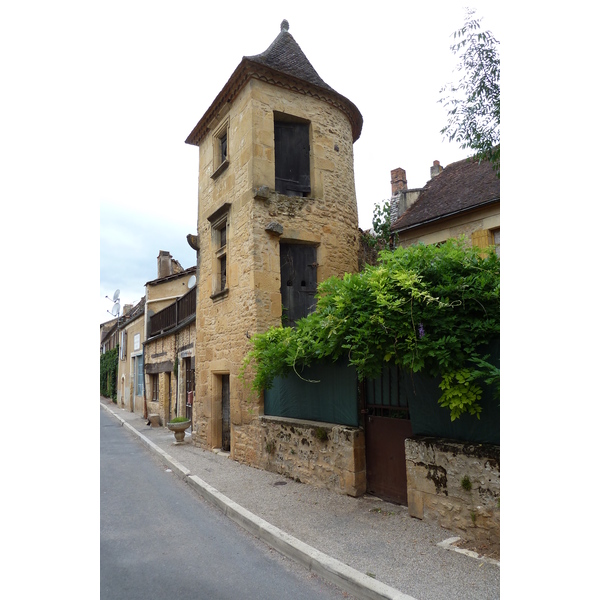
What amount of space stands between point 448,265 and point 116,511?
213 inches

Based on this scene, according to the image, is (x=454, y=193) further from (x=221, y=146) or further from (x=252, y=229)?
(x=252, y=229)

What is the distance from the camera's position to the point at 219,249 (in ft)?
35.1

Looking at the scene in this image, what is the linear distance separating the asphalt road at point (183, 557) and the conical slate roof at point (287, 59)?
8.54m

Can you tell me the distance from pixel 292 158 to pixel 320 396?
5646 mm

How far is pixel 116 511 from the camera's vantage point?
6.19m

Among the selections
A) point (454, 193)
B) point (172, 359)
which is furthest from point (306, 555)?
point (172, 359)

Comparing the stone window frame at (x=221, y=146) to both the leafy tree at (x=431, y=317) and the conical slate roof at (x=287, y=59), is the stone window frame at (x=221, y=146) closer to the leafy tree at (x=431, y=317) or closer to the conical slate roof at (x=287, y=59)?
the conical slate roof at (x=287, y=59)

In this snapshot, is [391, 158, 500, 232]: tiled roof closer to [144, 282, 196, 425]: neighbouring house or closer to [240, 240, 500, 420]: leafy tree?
[144, 282, 196, 425]: neighbouring house

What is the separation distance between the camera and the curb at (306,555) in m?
3.53

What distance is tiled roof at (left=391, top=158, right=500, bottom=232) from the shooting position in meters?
12.2

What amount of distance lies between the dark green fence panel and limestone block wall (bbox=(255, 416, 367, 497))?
17 centimetres

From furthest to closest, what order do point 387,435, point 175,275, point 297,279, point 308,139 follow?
point 175,275 → point 308,139 → point 297,279 → point 387,435

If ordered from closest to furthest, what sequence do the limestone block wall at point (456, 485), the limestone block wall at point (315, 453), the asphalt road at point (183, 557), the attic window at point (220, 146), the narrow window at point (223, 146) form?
the asphalt road at point (183, 557) → the limestone block wall at point (456, 485) → the limestone block wall at point (315, 453) → the attic window at point (220, 146) → the narrow window at point (223, 146)

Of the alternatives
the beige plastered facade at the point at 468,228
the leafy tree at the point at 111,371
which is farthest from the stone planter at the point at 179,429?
the leafy tree at the point at 111,371
